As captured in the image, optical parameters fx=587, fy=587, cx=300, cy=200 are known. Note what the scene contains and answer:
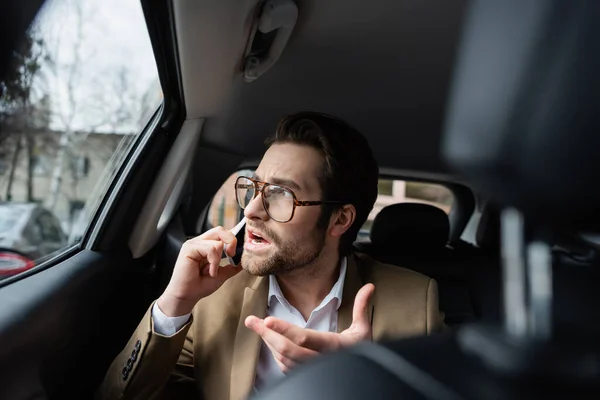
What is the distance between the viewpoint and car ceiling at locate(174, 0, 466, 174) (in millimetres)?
1980

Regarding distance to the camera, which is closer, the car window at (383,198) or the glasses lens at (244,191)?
the glasses lens at (244,191)

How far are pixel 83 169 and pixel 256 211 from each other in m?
0.73

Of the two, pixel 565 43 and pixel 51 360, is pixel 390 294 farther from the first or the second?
pixel 565 43

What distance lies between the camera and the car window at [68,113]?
58.3 inches

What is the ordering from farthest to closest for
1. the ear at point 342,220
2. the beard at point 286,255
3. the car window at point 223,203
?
the car window at point 223,203 < the ear at point 342,220 < the beard at point 286,255

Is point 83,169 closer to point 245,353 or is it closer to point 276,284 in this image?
point 276,284

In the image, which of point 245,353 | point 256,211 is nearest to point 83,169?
point 256,211

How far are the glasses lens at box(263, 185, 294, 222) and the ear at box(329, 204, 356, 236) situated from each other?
20 centimetres

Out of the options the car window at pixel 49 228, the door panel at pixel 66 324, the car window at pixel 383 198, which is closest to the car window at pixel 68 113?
the car window at pixel 49 228

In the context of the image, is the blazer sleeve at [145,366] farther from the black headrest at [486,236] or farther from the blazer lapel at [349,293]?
the black headrest at [486,236]

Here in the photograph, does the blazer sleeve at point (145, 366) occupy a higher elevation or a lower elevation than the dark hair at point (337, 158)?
lower

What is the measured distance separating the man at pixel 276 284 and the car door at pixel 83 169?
0.83 ft

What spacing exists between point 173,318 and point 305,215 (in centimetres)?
53

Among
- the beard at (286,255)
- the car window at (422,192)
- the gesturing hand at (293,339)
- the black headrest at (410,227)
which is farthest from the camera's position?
the car window at (422,192)
